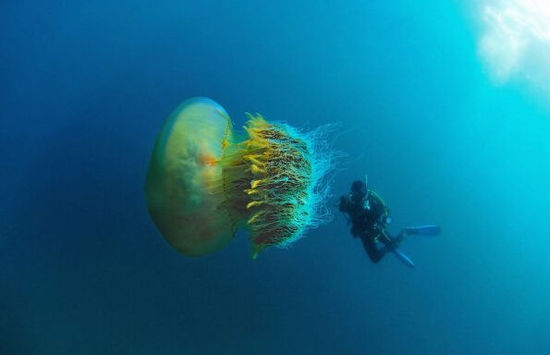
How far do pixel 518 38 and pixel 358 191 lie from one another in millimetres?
8984

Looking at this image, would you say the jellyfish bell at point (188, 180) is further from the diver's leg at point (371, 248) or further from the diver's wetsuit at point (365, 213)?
the diver's leg at point (371, 248)

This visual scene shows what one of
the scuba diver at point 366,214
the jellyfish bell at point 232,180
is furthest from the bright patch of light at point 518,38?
the jellyfish bell at point 232,180

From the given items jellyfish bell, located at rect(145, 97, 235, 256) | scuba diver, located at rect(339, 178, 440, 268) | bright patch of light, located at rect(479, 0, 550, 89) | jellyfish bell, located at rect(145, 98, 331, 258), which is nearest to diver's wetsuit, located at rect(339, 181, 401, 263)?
scuba diver, located at rect(339, 178, 440, 268)

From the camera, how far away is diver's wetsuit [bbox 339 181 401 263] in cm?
534

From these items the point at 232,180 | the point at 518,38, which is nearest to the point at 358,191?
the point at 232,180

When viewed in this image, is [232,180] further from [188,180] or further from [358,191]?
[358,191]

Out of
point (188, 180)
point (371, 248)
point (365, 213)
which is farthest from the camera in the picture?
point (371, 248)

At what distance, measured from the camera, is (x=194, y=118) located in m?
3.13

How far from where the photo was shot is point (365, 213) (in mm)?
5539

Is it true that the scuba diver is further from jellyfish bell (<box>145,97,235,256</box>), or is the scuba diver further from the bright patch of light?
the bright patch of light

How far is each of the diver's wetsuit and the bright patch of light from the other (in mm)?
6944

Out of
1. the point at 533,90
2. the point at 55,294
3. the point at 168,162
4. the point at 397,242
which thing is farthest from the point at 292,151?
the point at 533,90

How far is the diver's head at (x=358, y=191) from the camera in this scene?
17.2 feet

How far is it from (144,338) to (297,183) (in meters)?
4.61
